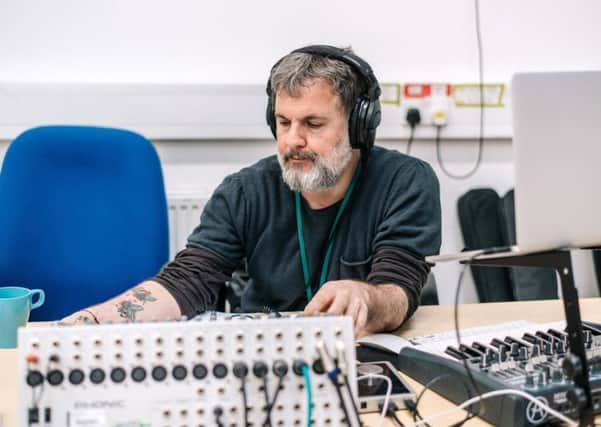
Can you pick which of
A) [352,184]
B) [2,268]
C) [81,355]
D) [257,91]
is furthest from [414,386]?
[257,91]

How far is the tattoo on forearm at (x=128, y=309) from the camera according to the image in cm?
114

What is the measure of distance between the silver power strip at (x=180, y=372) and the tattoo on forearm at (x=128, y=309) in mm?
470

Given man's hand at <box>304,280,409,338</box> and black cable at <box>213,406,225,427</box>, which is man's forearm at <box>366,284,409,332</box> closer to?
man's hand at <box>304,280,409,338</box>

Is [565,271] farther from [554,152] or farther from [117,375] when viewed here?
[117,375]

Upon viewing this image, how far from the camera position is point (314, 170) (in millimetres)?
1447

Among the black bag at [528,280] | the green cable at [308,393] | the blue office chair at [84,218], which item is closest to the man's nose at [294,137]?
the blue office chair at [84,218]

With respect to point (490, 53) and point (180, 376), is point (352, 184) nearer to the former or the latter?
point (180, 376)

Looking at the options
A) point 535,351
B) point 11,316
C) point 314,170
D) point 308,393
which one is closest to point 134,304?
point 11,316

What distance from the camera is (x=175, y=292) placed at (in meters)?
1.30

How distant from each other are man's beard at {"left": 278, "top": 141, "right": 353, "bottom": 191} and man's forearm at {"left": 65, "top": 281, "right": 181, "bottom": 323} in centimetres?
39

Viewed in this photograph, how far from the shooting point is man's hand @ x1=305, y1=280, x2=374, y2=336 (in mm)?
966

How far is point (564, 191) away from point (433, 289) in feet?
3.01

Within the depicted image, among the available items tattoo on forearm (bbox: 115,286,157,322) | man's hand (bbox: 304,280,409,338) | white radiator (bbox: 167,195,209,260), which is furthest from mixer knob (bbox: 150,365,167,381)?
white radiator (bbox: 167,195,209,260)

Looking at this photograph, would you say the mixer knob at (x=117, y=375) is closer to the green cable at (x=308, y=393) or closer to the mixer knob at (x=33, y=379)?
the mixer knob at (x=33, y=379)
